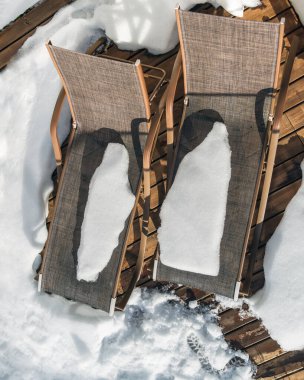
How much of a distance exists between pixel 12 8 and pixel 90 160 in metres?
1.25

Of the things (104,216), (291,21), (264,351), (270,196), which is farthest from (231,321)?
(291,21)

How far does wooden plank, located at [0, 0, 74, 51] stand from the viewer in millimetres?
2945

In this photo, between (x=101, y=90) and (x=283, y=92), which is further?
(x=101, y=90)

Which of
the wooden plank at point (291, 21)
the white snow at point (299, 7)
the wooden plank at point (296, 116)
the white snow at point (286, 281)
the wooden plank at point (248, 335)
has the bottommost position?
the wooden plank at point (248, 335)

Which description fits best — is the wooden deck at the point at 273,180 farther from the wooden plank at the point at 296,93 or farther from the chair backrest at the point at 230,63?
the chair backrest at the point at 230,63

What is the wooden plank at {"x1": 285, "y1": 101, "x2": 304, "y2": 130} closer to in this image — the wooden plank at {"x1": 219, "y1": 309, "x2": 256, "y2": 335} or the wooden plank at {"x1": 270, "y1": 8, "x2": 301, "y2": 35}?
the wooden plank at {"x1": 270, "y1": 8, "x2": 301, "y2": 35}

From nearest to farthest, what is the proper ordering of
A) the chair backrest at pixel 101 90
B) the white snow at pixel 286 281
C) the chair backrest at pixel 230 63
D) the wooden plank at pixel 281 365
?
the chair backrest at pixel 230 63, the chair backrest at pixel 101 90, the white snow at pixel 286 281, the wooden plank at pixel 281 365

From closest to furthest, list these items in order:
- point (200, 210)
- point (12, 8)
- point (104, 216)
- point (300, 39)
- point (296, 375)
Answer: point (200, 210) → point (104, 216) → point (300, 39) → point (296, 375) → point (12, 8)

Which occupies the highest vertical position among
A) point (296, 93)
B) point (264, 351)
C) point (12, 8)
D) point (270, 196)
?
point (12, 8)

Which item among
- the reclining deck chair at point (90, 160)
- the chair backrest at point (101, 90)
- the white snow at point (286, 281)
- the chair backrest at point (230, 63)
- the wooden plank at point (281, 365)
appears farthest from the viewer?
the wooden plank at point (281, 365)

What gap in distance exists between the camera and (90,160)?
2.68 m

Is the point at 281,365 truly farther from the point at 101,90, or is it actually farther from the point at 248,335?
the point at 101,90

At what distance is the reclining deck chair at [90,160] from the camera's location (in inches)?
98.1

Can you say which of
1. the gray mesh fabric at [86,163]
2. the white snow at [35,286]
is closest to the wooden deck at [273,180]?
the white snow at [35,286]
